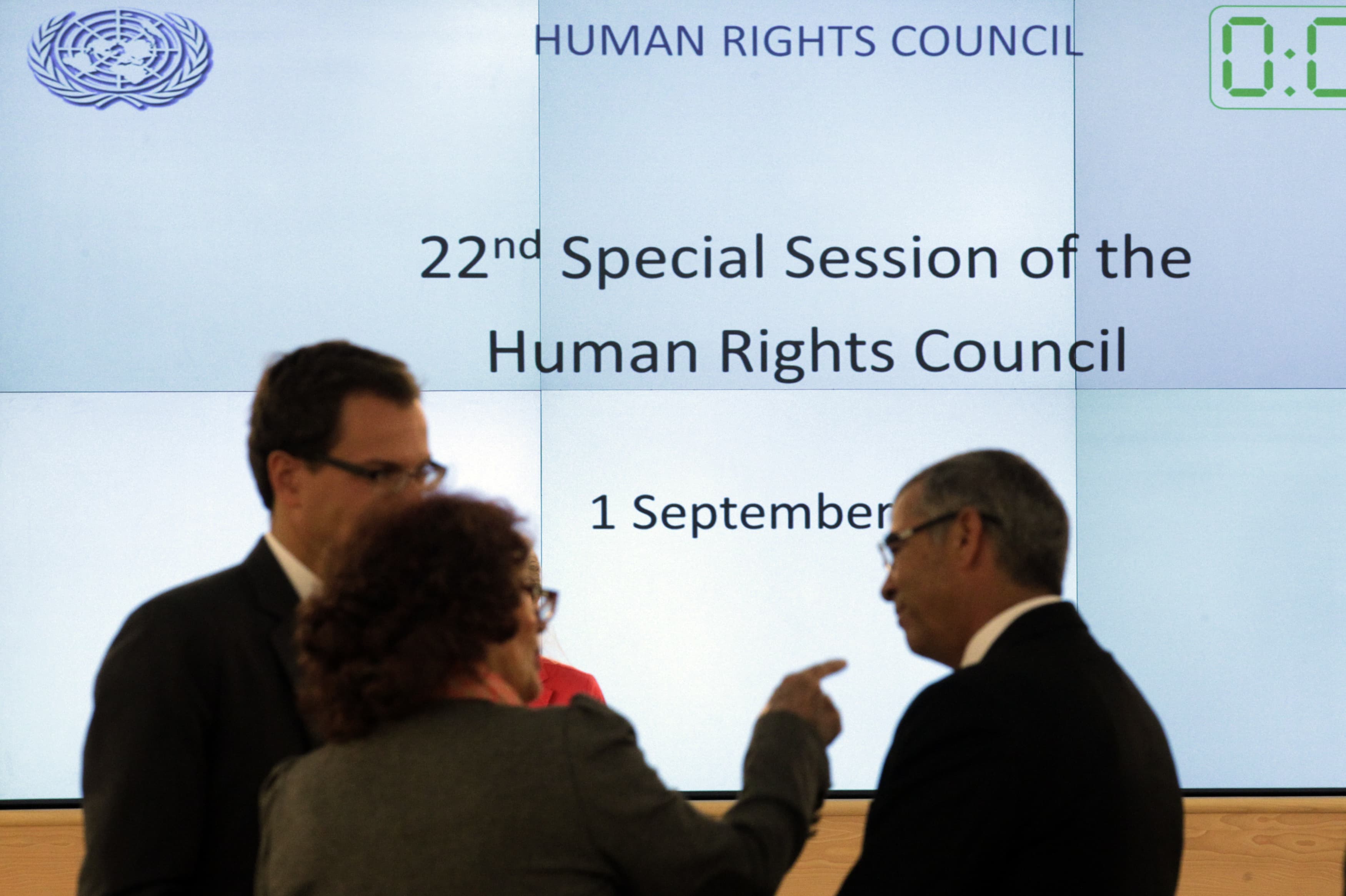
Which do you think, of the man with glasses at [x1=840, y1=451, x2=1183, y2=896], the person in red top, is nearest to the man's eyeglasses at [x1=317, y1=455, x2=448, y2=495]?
the man with glasses at [x1=840, y1=451, x2=1183, y2=896]

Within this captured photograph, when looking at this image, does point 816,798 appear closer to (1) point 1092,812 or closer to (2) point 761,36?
(1) point 1092,812

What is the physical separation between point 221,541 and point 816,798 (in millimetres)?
2181

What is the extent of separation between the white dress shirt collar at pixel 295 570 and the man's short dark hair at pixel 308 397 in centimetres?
6

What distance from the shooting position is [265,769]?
1.37 meters

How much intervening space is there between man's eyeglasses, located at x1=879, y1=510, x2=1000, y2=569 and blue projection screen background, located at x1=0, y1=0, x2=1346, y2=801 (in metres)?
1.27

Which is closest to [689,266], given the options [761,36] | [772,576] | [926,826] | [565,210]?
[565,210]

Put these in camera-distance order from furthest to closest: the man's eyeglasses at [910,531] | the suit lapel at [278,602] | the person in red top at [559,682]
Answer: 1. the person in red top at [559,682]
2. the man's eyeglasses at [910,531]
3. the suit lapel at [278,602]

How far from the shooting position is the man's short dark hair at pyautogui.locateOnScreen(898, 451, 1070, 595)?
177 cm

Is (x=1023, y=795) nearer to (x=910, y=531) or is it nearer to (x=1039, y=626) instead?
(x=1039, y=626)

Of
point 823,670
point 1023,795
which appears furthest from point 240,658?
point 1023,795

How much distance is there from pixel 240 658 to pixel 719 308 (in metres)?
2.03

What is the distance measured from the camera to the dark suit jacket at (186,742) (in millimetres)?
1308

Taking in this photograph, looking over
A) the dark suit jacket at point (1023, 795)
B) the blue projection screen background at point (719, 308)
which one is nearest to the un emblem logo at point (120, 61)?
the blue projection screen background at point (719, 308)

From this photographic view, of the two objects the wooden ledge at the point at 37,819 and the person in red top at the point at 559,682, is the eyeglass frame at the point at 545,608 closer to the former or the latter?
the person in red top at the point at 559,682
